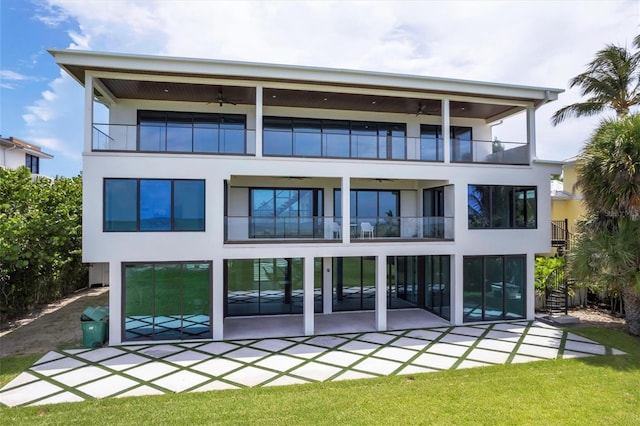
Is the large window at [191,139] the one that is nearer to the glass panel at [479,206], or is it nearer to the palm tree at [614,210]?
the glass panel at [479,206]

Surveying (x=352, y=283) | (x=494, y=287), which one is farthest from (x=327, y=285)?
(x=494, y=287)

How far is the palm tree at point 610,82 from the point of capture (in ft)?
58.5

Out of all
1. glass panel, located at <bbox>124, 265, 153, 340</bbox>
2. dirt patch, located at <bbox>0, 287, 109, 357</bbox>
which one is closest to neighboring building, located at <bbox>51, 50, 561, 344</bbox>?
glass panel, located at <bbox>124, 265, 153, 340</bbox>

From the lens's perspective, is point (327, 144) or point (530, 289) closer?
point (327, 144)

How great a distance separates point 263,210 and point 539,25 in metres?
12.0

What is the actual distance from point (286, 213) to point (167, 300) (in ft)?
17.7

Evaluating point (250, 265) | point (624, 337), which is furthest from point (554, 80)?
point (250, 265)

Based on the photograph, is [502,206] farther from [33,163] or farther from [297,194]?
[33,163]

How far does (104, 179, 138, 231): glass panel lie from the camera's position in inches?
456

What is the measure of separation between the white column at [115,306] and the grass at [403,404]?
2527 mm

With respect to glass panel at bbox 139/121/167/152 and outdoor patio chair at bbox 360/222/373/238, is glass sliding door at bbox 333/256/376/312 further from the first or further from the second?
glass panel at bbox 139/121/167/152

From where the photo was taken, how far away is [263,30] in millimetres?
12961

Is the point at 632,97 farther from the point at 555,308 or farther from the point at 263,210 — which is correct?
the point at 263,210

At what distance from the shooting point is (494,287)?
47.1 feet
